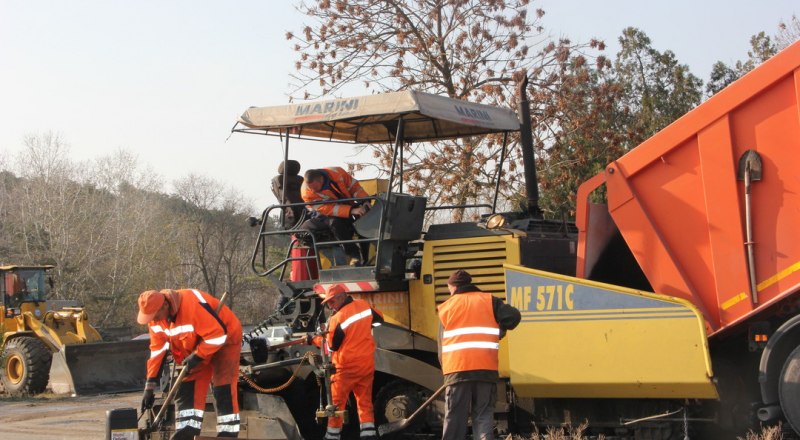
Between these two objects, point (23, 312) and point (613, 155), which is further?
point (23, 312)

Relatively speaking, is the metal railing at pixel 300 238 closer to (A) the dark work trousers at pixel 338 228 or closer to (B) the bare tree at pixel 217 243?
(A) the dark work trousers at pixel 338 228

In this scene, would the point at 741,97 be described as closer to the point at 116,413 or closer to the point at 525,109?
the point at 525,109

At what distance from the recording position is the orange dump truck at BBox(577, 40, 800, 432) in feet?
20.5

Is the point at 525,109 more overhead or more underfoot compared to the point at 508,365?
more overhead

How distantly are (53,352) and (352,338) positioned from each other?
11.9 metres

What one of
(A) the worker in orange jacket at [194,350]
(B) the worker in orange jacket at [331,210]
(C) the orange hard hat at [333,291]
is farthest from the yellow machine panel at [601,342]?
(A) the worker in orange jacket at [194,350]

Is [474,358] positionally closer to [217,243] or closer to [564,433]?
[564,433]

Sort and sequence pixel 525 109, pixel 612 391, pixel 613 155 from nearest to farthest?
pixel 612 391
pixel 525 109
pixel 613 155

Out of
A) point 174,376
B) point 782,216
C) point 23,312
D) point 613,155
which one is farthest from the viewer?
point 23,312

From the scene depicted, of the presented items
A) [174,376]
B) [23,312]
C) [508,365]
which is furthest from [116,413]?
[23,312]

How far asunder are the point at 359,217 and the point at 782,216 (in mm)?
3539

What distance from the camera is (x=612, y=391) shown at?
22.4ft

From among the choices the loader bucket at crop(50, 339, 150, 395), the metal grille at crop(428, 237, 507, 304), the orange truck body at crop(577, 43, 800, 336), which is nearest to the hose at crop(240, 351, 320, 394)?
the metal grille at crop(428, 237, 507, 304)

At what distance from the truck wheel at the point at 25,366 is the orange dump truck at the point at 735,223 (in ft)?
43.4
